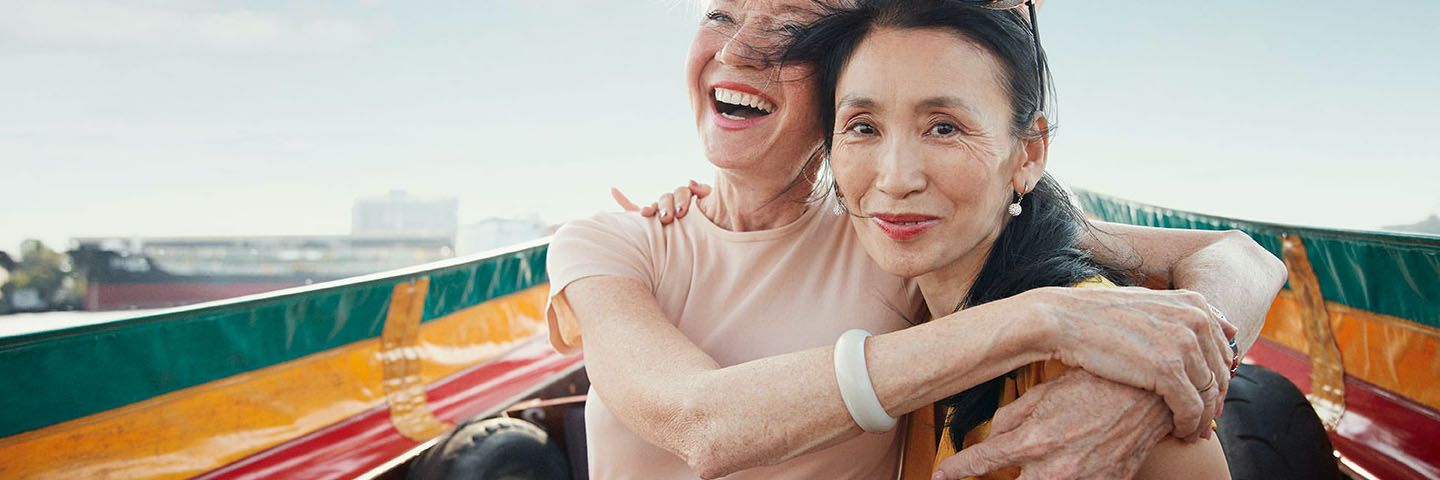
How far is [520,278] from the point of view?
3.46m

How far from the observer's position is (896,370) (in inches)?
41.1

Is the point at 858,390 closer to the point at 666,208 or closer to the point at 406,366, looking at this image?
the point at 666,208

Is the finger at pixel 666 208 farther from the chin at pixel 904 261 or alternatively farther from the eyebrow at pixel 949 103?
the eyebrow at pixel 949 103

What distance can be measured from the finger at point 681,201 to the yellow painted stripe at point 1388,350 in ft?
5.64

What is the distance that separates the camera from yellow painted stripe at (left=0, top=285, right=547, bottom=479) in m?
1.59

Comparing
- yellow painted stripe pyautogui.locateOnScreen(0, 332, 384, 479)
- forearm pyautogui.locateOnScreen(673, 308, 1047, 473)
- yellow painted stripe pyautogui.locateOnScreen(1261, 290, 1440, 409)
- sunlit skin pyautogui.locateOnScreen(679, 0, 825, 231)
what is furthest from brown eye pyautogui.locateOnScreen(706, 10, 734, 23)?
yellow painted stripe pyautogui.locateOnScreen(1261, 290, 1440, 409)

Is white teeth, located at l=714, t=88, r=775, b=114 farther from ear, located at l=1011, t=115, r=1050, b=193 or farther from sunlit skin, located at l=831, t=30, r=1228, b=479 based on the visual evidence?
ear, located at l=1011, t=115, r=1050, b=193

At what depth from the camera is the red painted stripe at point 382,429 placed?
2.07 m

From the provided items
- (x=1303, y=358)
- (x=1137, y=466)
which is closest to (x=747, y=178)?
(x=1137, y=466)

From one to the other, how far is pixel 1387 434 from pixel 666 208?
1.85 m

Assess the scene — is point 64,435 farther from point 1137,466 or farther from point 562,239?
point 1137,466

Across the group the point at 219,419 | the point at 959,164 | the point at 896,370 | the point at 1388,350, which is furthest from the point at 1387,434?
the point at 219,419

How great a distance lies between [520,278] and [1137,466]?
2754 mm

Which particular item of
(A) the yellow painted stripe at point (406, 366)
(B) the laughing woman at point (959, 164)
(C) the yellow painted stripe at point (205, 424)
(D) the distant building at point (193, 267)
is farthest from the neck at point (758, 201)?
(D) the distant building at point (193, 267)
